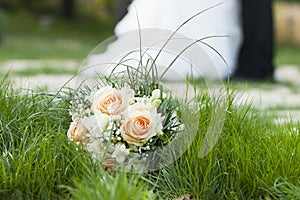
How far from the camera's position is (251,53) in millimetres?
8336

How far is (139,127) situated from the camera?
8.36 feet

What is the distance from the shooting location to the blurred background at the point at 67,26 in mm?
15748

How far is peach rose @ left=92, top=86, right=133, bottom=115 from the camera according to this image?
8.50ft

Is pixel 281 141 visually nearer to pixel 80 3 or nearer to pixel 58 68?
pixel 58 68

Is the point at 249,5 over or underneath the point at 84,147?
over

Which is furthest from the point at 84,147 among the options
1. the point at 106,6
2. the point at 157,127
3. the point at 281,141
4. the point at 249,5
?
the point at 106,6

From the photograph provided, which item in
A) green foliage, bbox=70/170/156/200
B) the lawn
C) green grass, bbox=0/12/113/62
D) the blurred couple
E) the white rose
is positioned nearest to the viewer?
green foliage, bbox=70/170/156/200

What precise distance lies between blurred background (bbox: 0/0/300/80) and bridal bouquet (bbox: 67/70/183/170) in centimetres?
1113

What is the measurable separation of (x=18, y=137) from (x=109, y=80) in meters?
0.43

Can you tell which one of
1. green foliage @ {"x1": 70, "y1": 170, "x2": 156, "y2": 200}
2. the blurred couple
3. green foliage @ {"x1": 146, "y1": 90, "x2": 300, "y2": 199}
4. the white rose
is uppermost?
the blurred couple

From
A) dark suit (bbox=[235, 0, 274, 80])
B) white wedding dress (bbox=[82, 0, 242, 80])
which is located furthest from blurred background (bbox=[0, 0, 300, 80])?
white wedding dress (bbox=[82, 0, 242, 80])

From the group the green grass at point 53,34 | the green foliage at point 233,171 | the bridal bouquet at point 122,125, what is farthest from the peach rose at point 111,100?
the green grass at point 53,34

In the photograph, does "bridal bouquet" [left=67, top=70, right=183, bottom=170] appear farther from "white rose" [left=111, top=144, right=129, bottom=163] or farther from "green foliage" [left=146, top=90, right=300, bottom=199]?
"green foliage" [left=146, top=90, right=300, bottom=199]

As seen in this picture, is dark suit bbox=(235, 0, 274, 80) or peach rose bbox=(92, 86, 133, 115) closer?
peach rose bbox=(92, 86, 133, 115)
